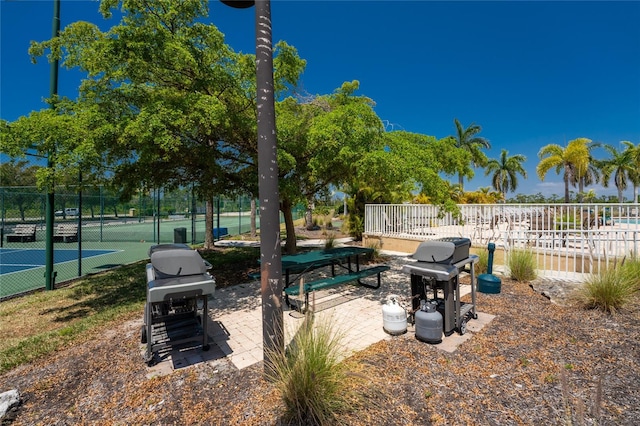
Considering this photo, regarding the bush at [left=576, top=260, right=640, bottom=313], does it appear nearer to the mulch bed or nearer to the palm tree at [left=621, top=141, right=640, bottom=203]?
the mulch bed

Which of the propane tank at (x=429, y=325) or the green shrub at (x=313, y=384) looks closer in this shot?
the green shrub at (x=313, y=384)

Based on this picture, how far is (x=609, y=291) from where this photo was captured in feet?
15.9

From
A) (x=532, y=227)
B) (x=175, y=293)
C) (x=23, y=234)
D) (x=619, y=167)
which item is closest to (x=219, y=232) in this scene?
(x=23, y=234)

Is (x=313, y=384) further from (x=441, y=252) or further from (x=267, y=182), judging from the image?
(x=441, y=252)

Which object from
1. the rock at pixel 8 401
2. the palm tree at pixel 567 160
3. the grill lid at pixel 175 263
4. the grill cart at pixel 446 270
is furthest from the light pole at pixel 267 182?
the palm tree at pixel 567 160

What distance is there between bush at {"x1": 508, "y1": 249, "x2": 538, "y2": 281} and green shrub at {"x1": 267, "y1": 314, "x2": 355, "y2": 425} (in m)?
6.21

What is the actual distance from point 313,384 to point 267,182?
1.89 m

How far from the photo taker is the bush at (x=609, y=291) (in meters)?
4.82

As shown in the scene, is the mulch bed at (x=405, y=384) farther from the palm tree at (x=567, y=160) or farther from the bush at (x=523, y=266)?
the palm tree at (x=567, y=160)

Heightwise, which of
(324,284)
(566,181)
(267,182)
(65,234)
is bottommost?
(324,284)

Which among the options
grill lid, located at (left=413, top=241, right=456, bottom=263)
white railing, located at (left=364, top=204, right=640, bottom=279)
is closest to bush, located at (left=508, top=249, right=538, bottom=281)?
white railing, located at (left=364, top=204, right=640, bottom=279)

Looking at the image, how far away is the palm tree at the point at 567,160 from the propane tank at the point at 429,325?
90.4 feet

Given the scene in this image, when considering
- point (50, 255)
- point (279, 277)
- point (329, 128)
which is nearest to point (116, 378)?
point (279, 277)

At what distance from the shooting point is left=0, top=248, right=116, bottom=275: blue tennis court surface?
10180 mm
